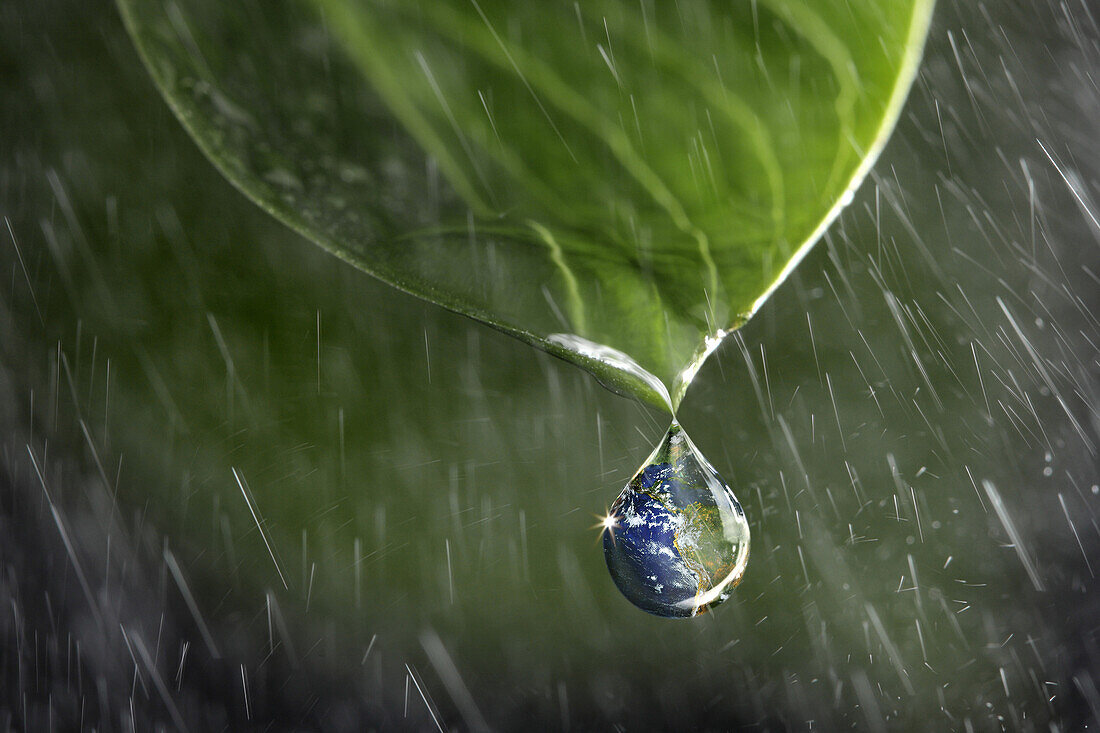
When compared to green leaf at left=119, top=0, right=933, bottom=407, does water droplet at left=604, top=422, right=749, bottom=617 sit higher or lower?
lower

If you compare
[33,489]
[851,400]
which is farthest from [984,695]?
[33,489]

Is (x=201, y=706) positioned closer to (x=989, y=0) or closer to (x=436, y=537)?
(x=436, y=537)

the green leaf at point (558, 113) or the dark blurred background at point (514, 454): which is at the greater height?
the green leaf at point (558, 113)

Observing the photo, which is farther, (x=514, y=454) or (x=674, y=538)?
(x=514, y=454)
